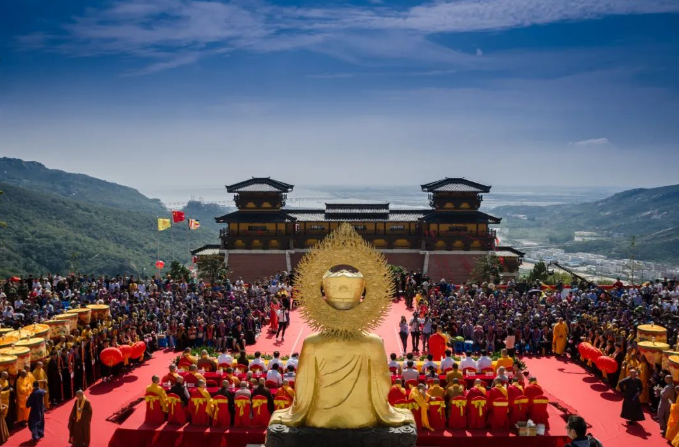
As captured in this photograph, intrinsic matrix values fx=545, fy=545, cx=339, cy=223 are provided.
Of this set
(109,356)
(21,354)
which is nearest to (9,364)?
(21,354)

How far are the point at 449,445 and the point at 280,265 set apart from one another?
100 ft

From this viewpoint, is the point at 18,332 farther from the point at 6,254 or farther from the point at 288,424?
the point at 6,254

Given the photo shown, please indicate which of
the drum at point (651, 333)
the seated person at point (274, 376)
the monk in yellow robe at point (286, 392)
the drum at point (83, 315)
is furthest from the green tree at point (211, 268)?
the drum at point (651, 333)

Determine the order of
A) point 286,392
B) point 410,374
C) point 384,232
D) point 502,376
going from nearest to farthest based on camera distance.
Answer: point 286,392 < point 502,376 < point 410,374 < point 384,232

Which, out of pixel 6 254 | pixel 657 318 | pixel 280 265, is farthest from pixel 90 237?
pixel 657 318

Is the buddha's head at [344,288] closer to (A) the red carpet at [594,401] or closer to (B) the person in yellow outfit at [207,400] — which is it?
(B) the person in yellow outfit at [207,400]

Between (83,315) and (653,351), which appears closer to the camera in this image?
(653,351)

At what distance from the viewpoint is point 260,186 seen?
4500 centimetres

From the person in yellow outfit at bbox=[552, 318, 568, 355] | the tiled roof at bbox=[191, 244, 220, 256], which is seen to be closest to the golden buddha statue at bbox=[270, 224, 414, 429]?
the person in yellow outfit at bbox=[552, 318, 568, 355]

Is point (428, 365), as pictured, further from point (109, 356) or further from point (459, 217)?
point (459, 217)

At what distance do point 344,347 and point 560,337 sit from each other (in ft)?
42.2

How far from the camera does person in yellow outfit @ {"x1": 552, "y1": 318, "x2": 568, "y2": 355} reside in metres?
19.5

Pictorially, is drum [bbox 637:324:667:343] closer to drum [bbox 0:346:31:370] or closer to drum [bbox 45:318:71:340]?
drum [bbox 0:346:31:370]

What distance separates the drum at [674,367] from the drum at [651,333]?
181cm
